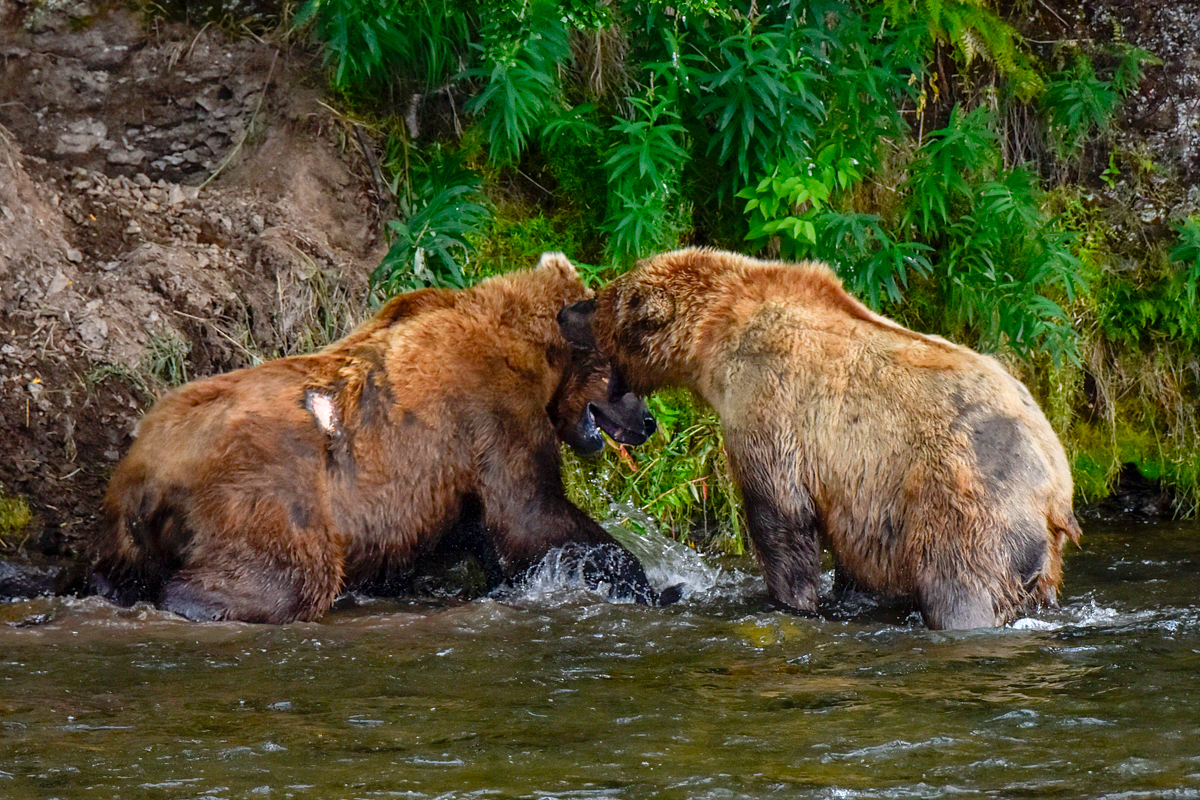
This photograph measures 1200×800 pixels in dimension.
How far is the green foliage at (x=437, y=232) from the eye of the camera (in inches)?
273

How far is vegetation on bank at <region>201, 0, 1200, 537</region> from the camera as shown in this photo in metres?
7.03

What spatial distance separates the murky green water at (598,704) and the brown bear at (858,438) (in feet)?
0.75

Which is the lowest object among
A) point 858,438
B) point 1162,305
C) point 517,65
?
point 858,438

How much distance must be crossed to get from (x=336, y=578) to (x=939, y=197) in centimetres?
395

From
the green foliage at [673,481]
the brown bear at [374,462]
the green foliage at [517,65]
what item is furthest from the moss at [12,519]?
the green foliage at [517,65]

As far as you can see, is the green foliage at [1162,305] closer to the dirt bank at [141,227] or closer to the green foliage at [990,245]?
the green foliage at [990,245]

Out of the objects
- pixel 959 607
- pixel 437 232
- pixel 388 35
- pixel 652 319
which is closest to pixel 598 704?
pixel 959 607

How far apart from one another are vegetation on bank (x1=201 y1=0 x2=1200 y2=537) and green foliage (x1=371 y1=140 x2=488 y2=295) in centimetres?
1

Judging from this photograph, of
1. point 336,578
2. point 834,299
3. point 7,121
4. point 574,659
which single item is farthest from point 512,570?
point 7,121

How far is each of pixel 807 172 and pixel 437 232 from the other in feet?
6.40

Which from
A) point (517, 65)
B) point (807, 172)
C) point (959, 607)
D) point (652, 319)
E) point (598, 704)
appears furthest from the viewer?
point (807, 172)

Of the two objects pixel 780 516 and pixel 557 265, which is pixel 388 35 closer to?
pixel 557 265

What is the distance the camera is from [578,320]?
6.05m

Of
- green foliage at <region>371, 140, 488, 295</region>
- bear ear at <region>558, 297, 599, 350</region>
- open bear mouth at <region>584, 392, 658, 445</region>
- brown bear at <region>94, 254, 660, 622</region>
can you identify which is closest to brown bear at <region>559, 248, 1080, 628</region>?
bear ear at <region>558, 297, 599, 350</region>
